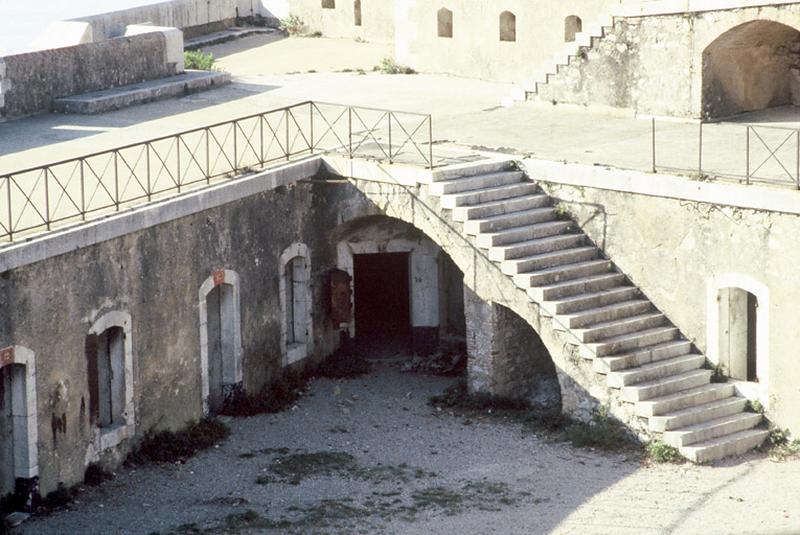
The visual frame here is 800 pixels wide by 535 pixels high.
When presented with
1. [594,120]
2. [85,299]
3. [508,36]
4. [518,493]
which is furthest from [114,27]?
[518,493]

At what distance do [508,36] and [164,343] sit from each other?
12031mm

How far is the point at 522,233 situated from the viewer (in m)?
26.6

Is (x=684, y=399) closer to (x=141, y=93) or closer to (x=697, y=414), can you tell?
(x=697, y=414)

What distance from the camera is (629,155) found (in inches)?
1072

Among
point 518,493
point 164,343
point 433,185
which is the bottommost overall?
point 518,493

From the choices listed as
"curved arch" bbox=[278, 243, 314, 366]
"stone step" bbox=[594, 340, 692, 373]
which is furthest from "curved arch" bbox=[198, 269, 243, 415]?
"stone step" bbox=[594, 340, 692, 373]

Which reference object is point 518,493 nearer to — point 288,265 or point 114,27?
point 288,265

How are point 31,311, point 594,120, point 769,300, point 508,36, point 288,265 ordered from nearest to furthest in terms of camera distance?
point 31,311
point 769,300
point 288,265
point 594,120
point 508,36

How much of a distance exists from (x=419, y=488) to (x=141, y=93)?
12.1 metres

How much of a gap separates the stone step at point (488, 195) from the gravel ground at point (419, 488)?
10.5ft

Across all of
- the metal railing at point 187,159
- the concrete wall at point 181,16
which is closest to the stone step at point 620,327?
the metal railing at point 187,159

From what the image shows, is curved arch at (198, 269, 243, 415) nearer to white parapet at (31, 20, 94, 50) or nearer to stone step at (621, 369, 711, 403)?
stone step at (621, 369, 711, 403)

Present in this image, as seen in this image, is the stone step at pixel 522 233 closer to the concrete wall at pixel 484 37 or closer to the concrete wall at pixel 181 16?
the concrete wall at pixel 484 37

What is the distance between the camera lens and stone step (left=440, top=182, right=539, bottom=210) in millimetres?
26703
